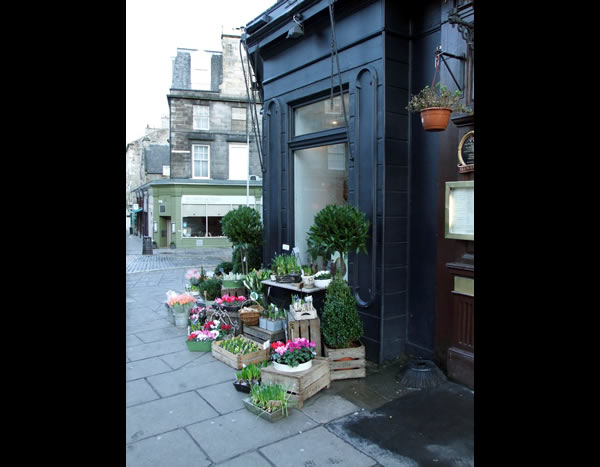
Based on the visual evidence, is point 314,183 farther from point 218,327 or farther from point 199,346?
point 199,346

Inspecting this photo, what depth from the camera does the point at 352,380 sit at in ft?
18.3

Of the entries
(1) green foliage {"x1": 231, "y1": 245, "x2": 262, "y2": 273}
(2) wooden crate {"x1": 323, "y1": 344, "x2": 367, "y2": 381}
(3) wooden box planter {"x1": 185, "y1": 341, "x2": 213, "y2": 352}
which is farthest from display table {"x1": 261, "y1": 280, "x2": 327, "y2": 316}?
(1) green foliage {"x1": 231, "y1": 245, "x2": 262, "y2": 273}

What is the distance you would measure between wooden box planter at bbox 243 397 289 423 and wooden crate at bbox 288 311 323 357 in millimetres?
1245

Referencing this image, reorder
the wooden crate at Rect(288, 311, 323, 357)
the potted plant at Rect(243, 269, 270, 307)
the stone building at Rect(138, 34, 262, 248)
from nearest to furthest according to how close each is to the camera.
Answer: the wooden crate at Rect(288, 311, 323, 357) < the potted plant at Rect(243, 269, 270, 307) < the stone building at Rect(138, 34, 262, 248)

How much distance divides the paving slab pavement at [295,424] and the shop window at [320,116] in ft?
12.0

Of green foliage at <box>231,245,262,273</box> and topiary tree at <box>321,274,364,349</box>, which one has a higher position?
green foliage at <box>231,245,262,273</box>

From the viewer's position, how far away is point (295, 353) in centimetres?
511

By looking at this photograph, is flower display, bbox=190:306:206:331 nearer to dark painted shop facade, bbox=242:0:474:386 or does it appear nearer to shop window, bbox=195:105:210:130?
dark painted shop facade, bbox=242:0:474:386

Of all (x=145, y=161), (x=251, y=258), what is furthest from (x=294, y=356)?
(x=145, y=161)

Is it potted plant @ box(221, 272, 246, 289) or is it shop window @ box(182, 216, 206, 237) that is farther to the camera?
shop window @ box(182, 216, 206, 237)

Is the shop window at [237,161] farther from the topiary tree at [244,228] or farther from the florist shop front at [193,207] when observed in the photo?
→ the topiary tree at [244,228]

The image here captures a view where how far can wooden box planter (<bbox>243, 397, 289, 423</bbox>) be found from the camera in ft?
14.7

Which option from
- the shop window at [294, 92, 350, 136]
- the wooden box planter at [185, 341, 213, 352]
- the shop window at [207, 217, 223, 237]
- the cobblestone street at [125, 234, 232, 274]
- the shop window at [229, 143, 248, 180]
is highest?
the shop window at [229, 143, 248, 180]
